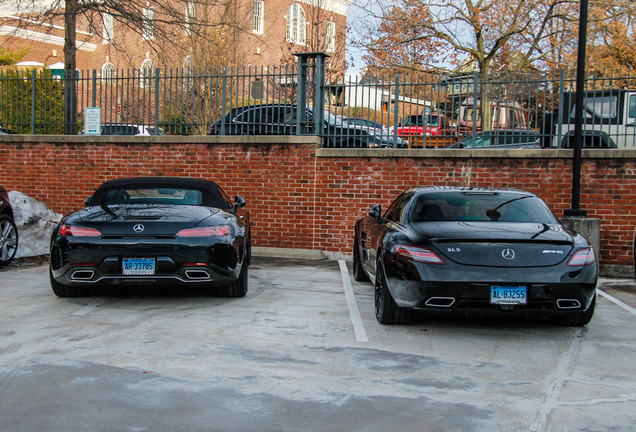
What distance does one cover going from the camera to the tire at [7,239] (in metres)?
9.95

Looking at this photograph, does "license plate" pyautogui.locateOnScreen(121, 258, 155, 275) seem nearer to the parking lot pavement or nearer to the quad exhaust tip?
the parking lot pavement

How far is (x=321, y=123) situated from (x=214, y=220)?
5899 millimetres

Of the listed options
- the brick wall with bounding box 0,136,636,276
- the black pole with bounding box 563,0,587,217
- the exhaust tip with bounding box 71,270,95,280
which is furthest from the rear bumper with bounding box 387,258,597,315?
the brick wall with bounding box 0,136,636,276

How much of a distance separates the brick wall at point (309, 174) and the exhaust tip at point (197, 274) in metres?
5.60

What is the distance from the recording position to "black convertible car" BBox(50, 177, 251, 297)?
6.98 metres

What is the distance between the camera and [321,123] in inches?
509

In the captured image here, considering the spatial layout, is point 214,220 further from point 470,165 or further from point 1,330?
point 470,165

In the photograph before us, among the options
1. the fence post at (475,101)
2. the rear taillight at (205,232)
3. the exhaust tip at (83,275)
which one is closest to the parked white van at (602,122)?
the fence post at (475,101)

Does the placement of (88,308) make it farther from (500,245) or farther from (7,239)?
(500,245)

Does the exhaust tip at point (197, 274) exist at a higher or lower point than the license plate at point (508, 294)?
lower

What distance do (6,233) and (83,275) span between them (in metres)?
3.61

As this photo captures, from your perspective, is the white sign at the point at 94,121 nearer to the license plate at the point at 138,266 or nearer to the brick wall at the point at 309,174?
the brick wall at the point at 309,174

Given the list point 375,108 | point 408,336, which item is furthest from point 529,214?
point 375,108

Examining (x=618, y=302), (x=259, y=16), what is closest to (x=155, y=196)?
(x=618, y=302)
